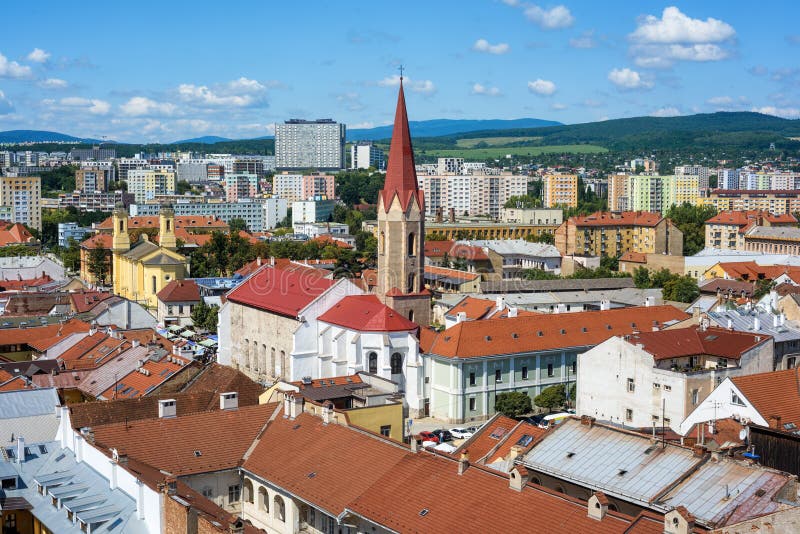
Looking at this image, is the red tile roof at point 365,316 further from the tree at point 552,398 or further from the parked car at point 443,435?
the tree at point 552,398

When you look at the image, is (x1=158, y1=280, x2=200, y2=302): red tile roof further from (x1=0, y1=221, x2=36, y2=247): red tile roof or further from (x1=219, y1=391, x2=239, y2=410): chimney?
(x1=0, y1=221, x2=36, y2=247): red tile roof

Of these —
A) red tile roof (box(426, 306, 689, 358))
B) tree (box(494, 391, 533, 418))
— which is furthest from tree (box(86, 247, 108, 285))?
tree (box(494, 391, 533, 418))

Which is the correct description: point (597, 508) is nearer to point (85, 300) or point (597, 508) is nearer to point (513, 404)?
point (513, 404)

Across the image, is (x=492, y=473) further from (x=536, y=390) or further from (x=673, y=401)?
(x=536, y=390)

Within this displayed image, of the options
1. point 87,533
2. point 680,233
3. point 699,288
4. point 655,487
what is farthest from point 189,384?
point 680,233

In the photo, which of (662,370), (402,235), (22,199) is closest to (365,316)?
(402,235)

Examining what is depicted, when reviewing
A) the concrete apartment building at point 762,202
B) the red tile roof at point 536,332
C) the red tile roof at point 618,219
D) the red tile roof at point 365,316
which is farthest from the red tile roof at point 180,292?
the concrete apartment building at point 762,202
